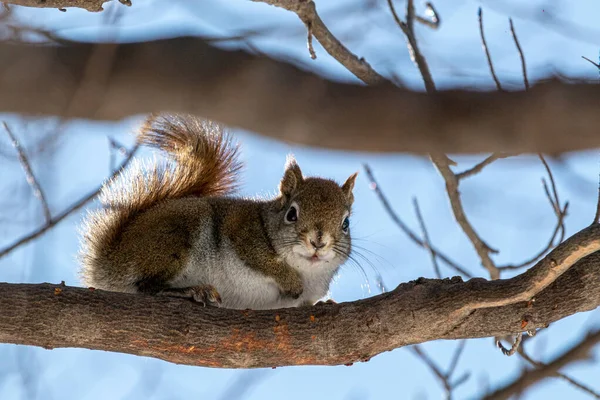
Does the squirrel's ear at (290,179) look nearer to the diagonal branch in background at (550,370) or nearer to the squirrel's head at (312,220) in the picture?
the squirrel's head at (312,220)

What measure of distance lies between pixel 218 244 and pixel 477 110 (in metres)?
2.56

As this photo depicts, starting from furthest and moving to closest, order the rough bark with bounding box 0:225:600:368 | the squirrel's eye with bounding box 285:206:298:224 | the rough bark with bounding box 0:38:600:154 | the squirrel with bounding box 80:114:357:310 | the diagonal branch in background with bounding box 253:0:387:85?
the squirrel's eye with bounding box 285:206:298:224
the squirrel with bounding box 80:114:357:310
the diagonal branch in background with bounding box 253:0:387:85
the rough bark with bounding box 0:225:600:368
the rough bark with bounding box 0:38:600:154

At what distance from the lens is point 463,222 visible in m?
4.15

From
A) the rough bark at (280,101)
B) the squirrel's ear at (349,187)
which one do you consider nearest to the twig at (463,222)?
the squirrel's ear at (349,187)

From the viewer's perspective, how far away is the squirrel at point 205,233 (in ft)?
12.1

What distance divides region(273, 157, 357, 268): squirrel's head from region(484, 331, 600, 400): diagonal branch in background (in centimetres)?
122

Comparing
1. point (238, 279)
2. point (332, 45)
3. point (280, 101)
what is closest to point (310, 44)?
point (332, 45)

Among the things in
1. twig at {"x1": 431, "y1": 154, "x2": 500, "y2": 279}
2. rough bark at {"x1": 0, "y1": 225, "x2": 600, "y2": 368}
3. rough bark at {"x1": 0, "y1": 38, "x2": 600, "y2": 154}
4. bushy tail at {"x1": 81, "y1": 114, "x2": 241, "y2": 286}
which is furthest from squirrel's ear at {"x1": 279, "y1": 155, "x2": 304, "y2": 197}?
rough bark at {"x1": 0, "y1": 38, "x2": 600, "y2": 154}

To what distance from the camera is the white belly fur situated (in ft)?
12.1

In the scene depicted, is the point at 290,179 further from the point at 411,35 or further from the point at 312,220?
the point at 411,35

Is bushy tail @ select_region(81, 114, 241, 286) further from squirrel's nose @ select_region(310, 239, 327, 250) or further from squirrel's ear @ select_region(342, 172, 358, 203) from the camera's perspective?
squirrel's nose @ select_region(310, 239, 327, 250)

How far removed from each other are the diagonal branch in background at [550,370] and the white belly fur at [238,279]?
127cm

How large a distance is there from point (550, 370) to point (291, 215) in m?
1.61

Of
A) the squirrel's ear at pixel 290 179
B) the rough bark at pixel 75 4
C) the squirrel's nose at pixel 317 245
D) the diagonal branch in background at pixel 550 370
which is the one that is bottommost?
the diagonal branch in background at pixel 550 370
